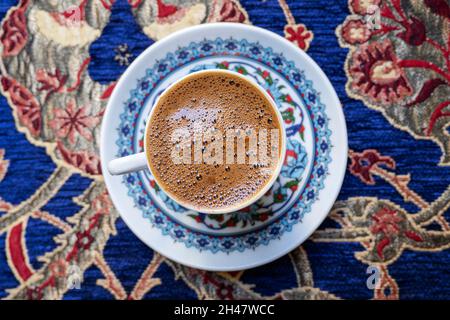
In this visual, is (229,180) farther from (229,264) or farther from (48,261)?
(48,261)

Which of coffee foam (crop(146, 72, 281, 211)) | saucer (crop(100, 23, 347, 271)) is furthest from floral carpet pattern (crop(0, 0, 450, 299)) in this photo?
coffee foam (crop(146, 72, 281, 211))

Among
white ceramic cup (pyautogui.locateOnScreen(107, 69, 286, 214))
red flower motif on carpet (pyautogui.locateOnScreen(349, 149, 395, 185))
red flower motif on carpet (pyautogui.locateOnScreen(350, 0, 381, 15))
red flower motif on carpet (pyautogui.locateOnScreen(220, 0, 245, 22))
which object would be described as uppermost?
red flower motif on carpet (pyautogui.locateOnScreen(220, 0, 245, 22))

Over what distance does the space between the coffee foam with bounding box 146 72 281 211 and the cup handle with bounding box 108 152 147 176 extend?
0.11ft

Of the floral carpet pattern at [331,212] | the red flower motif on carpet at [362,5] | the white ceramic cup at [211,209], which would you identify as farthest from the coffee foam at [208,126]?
the red flower motif on carpet at [362,5]

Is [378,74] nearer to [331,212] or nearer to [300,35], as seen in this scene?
[300,35]

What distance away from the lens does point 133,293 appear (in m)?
1.03

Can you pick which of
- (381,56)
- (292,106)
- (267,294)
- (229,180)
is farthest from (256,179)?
(381,56)

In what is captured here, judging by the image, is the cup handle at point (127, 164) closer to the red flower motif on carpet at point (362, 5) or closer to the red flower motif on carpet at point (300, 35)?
the red flower motif on carpet at point (300, 35)

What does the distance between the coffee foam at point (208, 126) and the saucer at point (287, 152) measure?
0.09 m

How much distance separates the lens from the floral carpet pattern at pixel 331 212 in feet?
3.30

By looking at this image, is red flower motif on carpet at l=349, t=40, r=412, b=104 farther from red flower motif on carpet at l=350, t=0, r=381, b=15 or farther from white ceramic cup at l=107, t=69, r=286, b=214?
white ceramic cup at l=107, t=69, r=286, b=214

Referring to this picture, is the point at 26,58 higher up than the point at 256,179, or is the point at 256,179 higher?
the point at 26,58

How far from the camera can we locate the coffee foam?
811 millimetres
